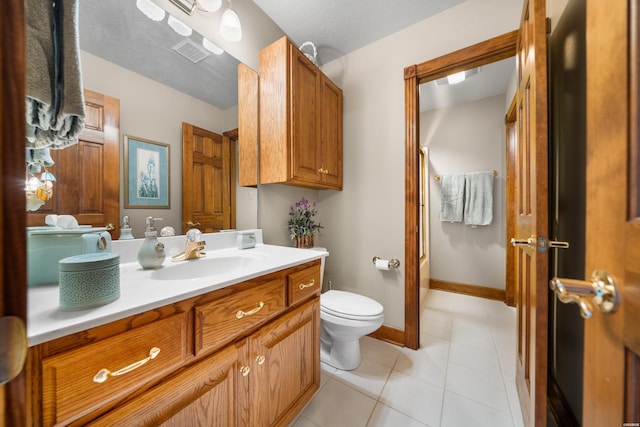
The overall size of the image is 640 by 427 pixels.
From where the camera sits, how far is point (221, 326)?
0.74m

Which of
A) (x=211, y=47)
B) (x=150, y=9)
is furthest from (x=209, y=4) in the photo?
(x=150, y=9)

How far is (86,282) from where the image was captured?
1.71 ft

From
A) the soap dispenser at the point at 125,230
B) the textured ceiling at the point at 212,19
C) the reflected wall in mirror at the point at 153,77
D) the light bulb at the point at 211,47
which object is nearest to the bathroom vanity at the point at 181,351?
the soap dispenser at the point at 125,230

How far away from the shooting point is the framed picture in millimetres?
993

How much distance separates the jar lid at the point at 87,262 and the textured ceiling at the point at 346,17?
183cm

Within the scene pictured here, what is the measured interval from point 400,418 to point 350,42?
2531 millimetres

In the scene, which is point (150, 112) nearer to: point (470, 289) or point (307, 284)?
point (307, 284)

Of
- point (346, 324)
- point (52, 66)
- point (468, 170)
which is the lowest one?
point (346, 324)

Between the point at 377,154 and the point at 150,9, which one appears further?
the point at 377,154

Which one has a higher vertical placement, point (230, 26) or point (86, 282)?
point (230, 26)

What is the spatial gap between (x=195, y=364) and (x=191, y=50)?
4.83 ft

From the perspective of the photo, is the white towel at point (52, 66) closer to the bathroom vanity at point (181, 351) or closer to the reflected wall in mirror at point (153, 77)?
the reflected wall in mirror at point (153, 77)

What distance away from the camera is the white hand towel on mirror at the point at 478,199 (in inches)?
103

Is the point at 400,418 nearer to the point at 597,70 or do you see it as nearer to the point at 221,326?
the point at 221,326
